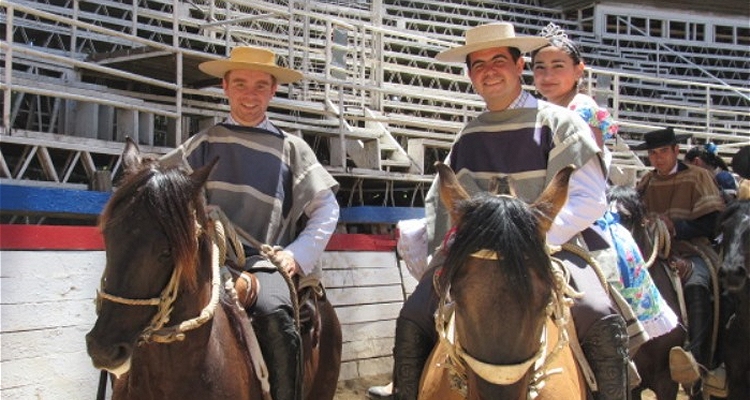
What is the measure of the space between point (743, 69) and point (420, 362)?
25.7 m

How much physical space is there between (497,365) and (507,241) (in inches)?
14.8

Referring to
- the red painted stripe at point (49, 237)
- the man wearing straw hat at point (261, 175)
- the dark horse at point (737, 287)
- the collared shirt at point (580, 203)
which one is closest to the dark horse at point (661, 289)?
the dark horse at point (737, 287)

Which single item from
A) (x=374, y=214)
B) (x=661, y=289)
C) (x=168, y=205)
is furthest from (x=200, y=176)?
(x=374, y=214)

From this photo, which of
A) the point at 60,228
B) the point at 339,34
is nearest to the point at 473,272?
the point at 60,228

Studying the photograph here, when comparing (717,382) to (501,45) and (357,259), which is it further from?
(501,45)

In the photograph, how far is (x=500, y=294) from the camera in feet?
8.14

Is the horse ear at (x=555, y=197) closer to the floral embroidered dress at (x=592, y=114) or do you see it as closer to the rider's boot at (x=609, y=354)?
the rider's boot at (x=609, y=354)

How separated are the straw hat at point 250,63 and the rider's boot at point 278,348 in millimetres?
1195

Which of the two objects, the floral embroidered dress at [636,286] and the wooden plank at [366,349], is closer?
the floral embroidered dress at [636,286]

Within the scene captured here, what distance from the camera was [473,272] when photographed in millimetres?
2541

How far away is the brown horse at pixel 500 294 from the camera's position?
247 cm

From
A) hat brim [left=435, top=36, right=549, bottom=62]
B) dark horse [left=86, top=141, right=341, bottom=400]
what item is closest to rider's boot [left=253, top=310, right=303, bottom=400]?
dark horse [left=86, top=141, right=341, bottom=400]

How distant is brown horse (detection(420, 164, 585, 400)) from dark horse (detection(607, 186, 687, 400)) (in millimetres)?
3087

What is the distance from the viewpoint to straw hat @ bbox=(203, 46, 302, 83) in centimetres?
394
